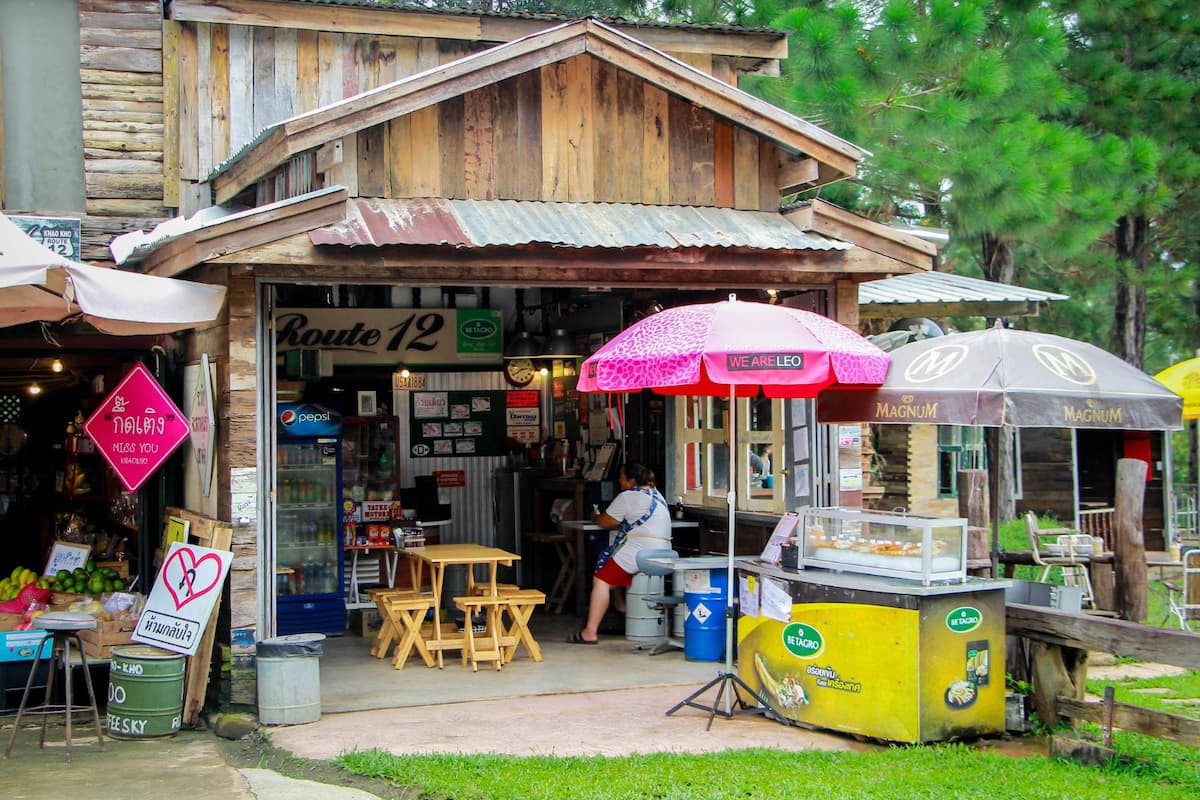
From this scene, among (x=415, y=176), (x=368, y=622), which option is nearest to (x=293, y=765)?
(x=415, y=176)

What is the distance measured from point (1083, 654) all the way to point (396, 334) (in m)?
7.32

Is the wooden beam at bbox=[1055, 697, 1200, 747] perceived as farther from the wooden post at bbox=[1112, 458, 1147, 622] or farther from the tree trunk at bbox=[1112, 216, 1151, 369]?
the tree trunk at bbox=[1112, 216, 1151, 369]

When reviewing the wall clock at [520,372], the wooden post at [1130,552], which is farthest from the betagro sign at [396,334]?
the wooden post at [1130,552]


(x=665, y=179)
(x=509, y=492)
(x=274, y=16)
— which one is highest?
(x=274, y=16)

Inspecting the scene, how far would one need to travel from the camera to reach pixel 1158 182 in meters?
18.4

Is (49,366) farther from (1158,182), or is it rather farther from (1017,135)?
(1158,182)

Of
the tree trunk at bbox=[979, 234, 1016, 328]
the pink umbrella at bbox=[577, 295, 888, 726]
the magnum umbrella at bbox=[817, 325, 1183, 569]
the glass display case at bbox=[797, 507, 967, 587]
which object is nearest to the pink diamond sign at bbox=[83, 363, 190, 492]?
the pink umbrella at bbox=[577, 295, 888, 726]

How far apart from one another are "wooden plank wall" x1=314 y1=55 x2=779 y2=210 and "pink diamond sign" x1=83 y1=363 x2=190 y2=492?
76.4 inches

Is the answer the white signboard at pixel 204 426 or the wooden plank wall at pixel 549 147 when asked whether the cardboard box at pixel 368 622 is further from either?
the wooden plank wall at pixel 549 147

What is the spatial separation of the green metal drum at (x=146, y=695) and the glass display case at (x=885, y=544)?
406 centimetres

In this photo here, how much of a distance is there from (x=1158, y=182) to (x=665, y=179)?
11.7 meters

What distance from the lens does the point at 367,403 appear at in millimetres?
12398

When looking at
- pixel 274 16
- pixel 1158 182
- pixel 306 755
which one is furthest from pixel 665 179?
pixel 1158 182

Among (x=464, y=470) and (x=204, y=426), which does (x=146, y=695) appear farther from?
(x=464, y=470)
